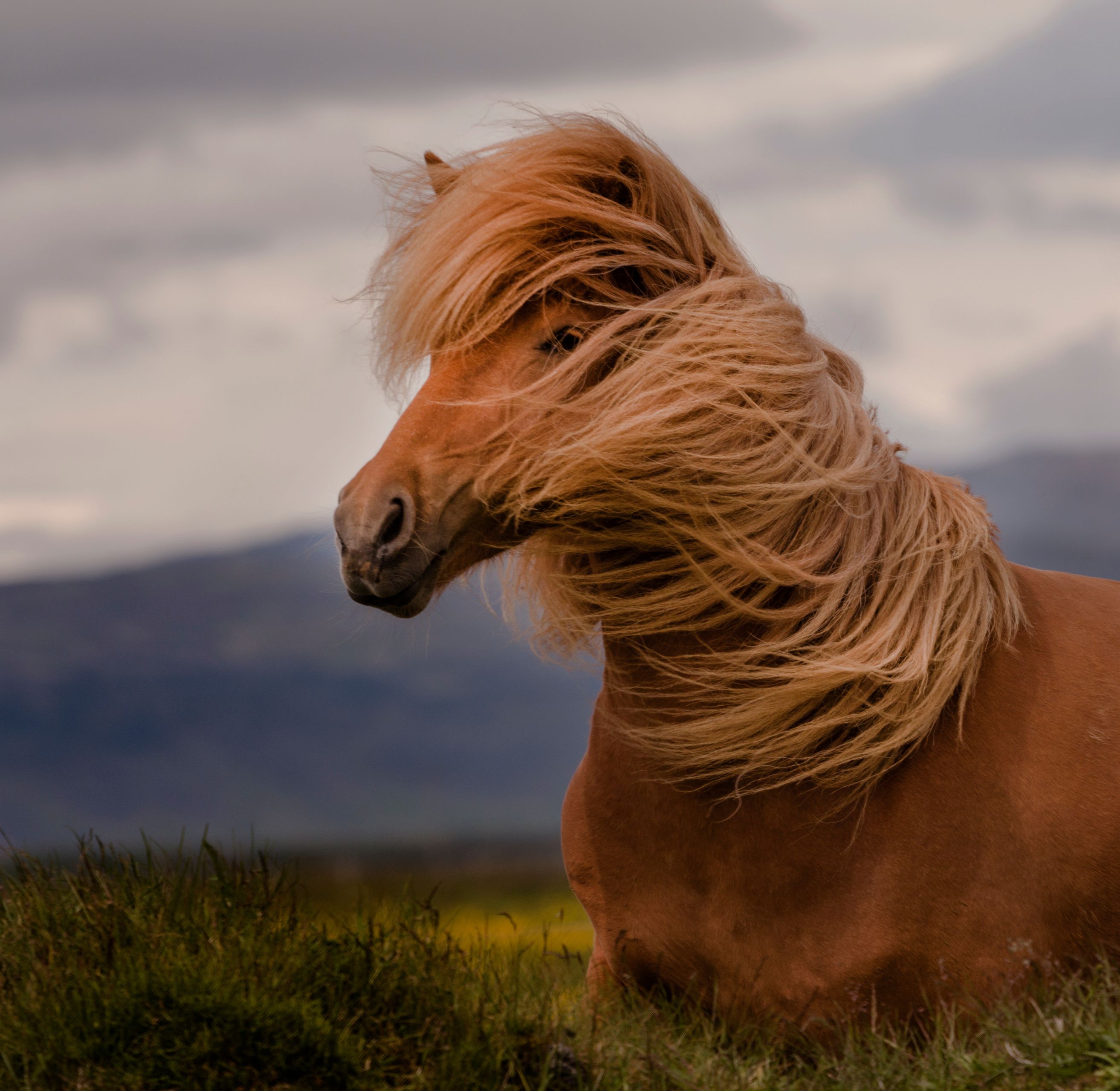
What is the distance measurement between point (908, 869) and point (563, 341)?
63.2 inches

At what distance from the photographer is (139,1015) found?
2.42 meters

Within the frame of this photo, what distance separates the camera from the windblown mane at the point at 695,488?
299cm

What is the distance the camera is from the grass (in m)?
2.38

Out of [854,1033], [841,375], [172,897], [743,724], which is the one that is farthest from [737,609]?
[172,897]

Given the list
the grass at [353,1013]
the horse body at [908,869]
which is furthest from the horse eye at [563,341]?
the grass at [353,1013]

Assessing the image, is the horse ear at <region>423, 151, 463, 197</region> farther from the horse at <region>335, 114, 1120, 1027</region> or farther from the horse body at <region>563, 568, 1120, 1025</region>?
the horse body at <region>563, 568, 1120, 1025</region>

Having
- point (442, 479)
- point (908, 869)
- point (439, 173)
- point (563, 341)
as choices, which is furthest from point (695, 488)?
point (439, 173)

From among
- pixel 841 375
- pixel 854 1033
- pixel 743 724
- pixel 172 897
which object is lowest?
pixel 854 1033

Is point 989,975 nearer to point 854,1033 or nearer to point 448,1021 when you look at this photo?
point 854,1033

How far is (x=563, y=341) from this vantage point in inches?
121

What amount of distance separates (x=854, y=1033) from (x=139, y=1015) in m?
1.71

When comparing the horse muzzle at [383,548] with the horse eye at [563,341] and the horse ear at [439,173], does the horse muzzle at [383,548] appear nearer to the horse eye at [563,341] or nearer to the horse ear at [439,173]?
the horse eye at [563,341]

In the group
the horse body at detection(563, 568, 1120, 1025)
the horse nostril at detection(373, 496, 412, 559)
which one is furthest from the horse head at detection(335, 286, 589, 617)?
the horse body at detection(563, 568, 1120, 1025)

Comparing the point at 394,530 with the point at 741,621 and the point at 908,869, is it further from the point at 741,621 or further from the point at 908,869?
the point at 908,869
